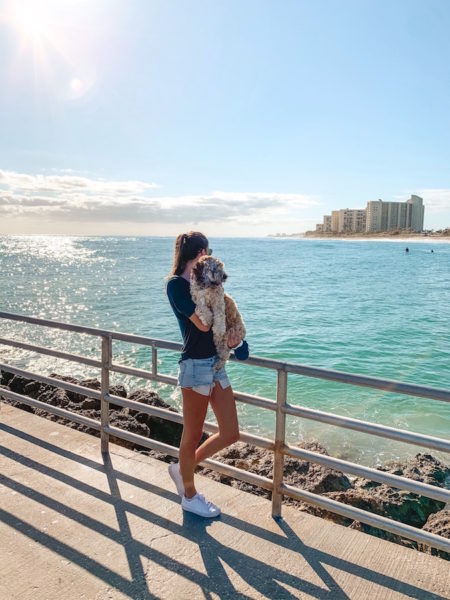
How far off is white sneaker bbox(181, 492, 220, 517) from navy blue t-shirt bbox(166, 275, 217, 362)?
1.07m

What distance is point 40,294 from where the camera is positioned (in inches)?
1346

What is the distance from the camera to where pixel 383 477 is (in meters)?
2.98

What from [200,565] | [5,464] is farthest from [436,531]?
[5,464]

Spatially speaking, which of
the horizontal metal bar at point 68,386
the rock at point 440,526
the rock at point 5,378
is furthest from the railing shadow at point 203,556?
the rock at point 5,378

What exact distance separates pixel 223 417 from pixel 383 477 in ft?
3.47

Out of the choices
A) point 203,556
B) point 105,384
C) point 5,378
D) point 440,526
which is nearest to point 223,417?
point 203,556

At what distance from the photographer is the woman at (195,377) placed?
9.96ft

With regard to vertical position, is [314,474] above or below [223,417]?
below

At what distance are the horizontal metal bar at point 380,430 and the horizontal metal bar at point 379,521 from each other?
51cm

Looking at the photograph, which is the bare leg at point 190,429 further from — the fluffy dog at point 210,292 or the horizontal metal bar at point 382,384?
the horizontal metal bar at point 382,384

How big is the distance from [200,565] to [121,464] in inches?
61.7

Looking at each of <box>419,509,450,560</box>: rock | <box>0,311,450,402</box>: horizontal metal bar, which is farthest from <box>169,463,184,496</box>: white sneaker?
<box>419,509,450,560</box>: rock

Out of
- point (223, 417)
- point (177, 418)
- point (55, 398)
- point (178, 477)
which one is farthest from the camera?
point (55, 398)

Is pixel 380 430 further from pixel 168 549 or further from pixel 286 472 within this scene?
pixel 286 472
